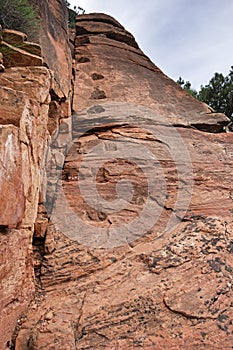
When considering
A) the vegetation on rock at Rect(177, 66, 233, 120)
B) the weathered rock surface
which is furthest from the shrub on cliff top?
the vegetation on rock at Rect(177, 66, 233, 120)

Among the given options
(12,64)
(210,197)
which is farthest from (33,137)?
(210,197)

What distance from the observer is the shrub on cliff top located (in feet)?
16.4

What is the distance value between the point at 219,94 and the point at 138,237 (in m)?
11.5

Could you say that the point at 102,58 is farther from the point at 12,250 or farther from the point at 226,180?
the point at 12,250

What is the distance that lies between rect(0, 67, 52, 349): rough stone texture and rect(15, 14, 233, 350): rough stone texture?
28cm

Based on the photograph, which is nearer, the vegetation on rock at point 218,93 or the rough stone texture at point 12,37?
the rough stone texture at point 12,37

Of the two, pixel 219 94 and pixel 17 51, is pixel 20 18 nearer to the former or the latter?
pixel 17 51

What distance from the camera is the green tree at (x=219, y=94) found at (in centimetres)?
1330

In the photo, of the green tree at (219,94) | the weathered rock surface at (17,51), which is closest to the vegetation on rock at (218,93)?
the green tree at (219,94)

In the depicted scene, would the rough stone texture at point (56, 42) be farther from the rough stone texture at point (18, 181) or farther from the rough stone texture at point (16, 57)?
the rough stone texture at point (18, 181)

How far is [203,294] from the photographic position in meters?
3.27

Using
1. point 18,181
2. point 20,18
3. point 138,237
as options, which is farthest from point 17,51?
point 138,237

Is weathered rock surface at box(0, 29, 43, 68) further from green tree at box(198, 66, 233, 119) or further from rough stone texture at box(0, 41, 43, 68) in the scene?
green tree at box(198, 66, 233, 119)

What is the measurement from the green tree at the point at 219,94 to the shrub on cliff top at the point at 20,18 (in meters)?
10.2
